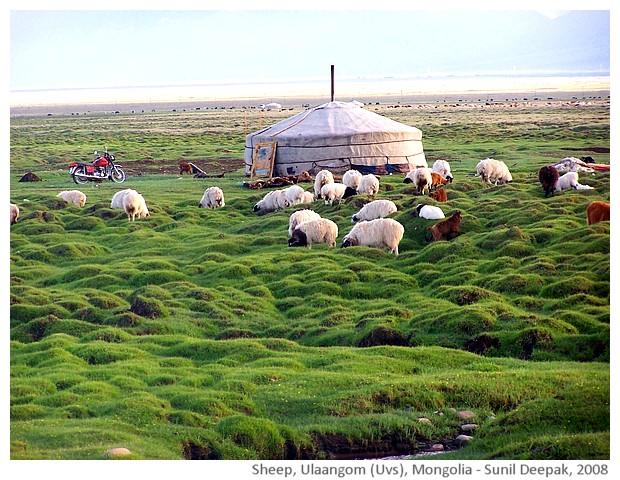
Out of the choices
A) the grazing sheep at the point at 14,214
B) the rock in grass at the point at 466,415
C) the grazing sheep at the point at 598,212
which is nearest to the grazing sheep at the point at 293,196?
the grazing sheep at the point at 14,214

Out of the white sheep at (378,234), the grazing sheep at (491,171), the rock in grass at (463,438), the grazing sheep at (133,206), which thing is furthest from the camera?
the grazing sheep at (491,171)

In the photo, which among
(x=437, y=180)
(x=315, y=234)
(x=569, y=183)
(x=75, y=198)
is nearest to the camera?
(x=315, y=234)

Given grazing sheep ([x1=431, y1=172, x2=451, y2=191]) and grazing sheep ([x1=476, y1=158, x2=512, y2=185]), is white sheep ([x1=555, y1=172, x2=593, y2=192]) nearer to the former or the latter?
grazing sheep ([x1=476, y1=158, x2=512, y2=185])

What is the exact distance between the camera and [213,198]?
3109 centimetres

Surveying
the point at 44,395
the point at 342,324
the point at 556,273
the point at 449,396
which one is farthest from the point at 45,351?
the point at 556,273

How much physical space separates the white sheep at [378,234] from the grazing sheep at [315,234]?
1.53 feet

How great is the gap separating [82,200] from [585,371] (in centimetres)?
2185

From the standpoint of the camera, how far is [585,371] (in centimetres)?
1405

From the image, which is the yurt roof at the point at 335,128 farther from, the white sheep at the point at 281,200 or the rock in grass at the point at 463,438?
A: the rock in grass at the point at 463,438

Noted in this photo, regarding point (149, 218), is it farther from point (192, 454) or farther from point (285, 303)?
point (192, 454)

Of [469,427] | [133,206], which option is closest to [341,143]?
[133,206]

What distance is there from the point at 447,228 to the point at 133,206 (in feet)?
33.9

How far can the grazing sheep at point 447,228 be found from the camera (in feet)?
75.8

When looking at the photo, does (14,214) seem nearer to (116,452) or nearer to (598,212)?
(598,212)
